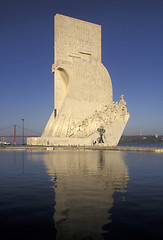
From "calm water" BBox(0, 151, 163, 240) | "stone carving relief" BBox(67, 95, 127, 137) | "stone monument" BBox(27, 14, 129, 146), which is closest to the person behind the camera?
"calm water" BBox(0, 151, 163, 240)

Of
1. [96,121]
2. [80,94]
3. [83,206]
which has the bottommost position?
[83,206]

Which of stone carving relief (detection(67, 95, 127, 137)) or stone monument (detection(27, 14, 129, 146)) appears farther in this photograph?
stone carving relief (detection(67, 95, 127, 137))

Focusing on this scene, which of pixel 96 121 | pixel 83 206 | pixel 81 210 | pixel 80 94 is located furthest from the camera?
pixel 80 94

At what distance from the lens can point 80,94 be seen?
39.5 meters

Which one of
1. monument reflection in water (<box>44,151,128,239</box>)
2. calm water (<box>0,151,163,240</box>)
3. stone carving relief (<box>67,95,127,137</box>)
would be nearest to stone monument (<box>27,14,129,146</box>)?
stone carving relief (<box>67,95,127,137</box>)

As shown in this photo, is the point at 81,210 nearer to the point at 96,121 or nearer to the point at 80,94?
the point at 96,121

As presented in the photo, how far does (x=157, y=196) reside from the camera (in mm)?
5004

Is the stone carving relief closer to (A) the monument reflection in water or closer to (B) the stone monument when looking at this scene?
(B) the stone monument

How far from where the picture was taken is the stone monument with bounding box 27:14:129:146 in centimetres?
3631

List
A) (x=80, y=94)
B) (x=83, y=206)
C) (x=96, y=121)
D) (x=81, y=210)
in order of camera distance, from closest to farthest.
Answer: (x=81, y=210)
(x=83, y=206)
(x=96, y=121)
(x=80, y=94)

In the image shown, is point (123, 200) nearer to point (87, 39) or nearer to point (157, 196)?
point (157, 196)

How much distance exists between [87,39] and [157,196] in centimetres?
4100

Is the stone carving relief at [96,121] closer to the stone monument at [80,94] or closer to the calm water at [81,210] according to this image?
the stone monument at [80,94]

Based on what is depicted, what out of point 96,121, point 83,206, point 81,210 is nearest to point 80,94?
point 96,121
